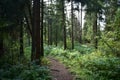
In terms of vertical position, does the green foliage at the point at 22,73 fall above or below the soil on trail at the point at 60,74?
above

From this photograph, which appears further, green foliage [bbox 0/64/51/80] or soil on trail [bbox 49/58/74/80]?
soil on trail [bbox 49/58/74/80]

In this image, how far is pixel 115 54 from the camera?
557 inches

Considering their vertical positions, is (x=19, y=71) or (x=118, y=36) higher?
(x=118, y=36)

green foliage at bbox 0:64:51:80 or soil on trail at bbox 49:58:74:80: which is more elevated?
green foliage at bbox 0:64:51:80

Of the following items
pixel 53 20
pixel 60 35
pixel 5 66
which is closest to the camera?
pixel 5 66

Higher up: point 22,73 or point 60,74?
point 22,73

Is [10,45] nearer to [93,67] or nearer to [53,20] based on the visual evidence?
[93,67]

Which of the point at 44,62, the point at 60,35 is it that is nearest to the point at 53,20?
A: the point at 60,35

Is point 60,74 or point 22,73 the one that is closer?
point 22,73

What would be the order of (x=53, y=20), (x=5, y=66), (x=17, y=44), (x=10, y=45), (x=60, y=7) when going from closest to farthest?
1. (x=5, y=66)
2. (x=10, y=45)
3. (x=17, y=44)
4. (x=60, y=7)
5. (x=53, y=20)

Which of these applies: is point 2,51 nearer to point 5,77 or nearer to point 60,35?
point 5,77

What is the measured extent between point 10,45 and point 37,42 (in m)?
1.72

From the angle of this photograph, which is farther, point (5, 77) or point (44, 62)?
point (44, 62)

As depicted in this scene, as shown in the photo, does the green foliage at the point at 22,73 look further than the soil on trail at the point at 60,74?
No
